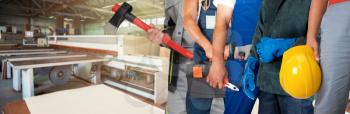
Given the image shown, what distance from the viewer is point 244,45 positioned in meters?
0.85

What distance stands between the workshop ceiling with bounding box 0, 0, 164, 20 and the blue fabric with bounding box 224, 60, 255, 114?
599 millimetres

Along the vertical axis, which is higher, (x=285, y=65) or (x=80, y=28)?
(x=80, y=28)

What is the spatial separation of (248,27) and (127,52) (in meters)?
1.77

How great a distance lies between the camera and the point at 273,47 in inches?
23.4

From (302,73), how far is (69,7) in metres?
4.79

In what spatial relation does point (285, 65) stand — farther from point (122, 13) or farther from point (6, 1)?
point (6, 1)

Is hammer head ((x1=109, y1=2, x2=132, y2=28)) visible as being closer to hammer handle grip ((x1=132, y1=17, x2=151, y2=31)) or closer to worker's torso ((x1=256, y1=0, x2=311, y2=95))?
hammer handle grip ((x1=132, y1=17, x2=151, y2=31))

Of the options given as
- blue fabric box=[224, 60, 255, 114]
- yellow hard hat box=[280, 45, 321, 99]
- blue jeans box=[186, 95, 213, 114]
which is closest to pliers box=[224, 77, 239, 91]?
blue fabric box=[224, 60, 255, 114]

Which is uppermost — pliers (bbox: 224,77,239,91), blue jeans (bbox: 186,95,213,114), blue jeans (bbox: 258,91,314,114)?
pliers (bbox: 224,77,239,91)

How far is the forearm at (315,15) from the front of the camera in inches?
19.4

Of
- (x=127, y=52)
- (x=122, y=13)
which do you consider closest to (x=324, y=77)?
(x=122, y=13)

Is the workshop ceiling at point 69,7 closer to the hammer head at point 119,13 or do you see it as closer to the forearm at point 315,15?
the hammer head at point 119,13

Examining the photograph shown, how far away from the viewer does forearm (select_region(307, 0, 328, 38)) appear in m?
0.49

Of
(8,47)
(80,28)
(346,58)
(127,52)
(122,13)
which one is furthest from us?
(80,28)
